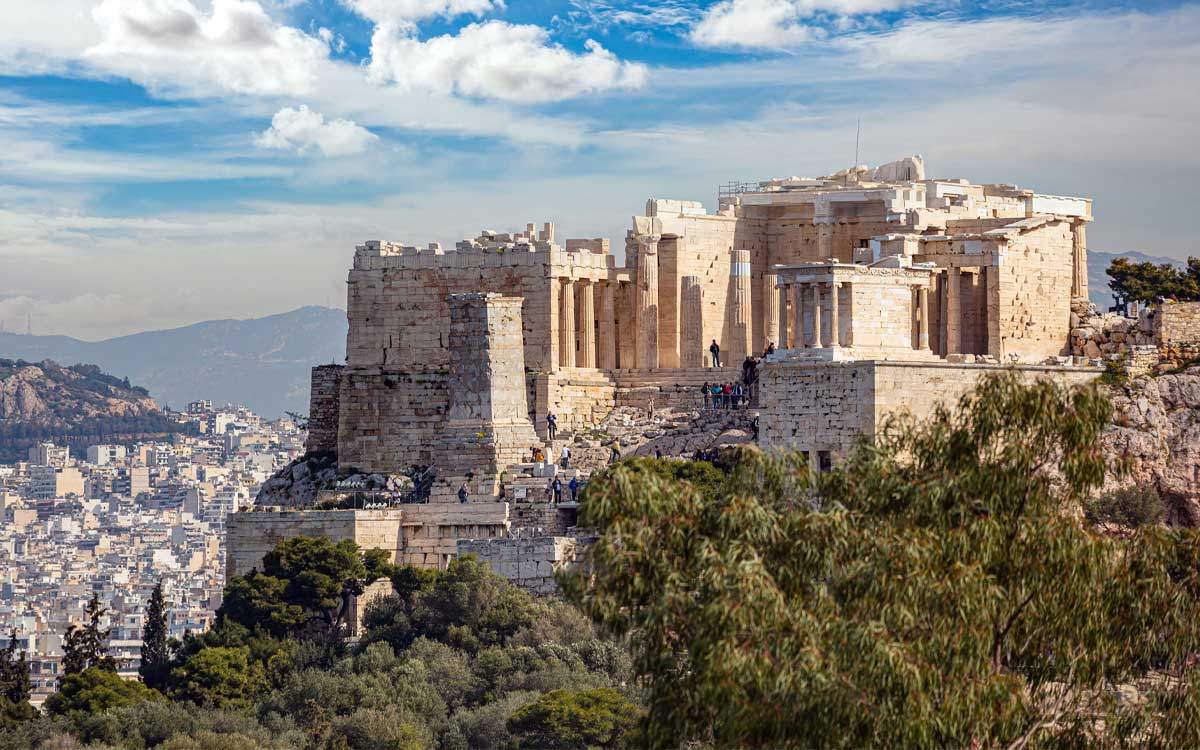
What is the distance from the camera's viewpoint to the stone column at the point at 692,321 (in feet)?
205

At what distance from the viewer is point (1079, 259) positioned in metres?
60.6

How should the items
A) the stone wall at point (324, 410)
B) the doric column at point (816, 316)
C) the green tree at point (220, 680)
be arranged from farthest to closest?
the stone wall at point (324, 410)
the green tree at point (220, 680)
the doric column at point (816, 316)

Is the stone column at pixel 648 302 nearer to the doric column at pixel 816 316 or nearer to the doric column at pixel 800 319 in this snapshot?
the doric column at pixel 800 319

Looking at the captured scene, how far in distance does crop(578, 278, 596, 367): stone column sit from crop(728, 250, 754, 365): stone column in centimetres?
366

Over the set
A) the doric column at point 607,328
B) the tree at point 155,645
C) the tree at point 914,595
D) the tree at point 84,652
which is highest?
the doric column at point 607,328

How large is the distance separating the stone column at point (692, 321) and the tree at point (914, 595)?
3298cm

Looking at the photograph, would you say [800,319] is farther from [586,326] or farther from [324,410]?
[324,410]

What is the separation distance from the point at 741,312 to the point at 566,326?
459 cm

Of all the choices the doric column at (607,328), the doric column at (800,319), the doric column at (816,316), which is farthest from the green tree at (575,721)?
the doric column at (607,328)

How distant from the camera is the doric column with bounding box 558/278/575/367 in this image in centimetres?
6238

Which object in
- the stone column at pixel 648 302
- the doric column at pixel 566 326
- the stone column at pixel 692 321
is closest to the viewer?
the doric column at pixel 566 326

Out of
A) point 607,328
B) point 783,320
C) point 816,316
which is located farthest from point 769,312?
point 816,316

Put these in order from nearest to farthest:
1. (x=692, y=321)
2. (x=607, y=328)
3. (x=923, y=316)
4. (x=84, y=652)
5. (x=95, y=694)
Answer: (x=95, y=694)
(x=923, y=316)
(x=84, y=652)
(x=692, y=321)
(x=607, y=328)

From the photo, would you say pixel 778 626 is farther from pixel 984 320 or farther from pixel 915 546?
pixel 984 320
